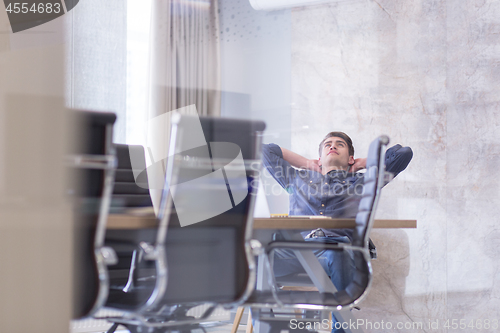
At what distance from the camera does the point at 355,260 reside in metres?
1.54

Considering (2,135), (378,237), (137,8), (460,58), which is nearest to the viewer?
(2,135)

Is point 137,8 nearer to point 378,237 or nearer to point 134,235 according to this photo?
point 134,235

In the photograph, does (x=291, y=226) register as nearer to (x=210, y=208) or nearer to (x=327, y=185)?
(x=210, y=208)

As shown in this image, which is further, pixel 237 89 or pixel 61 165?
pixel 237 89

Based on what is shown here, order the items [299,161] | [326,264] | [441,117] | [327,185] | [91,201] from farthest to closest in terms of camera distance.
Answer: [441,117]
[327,185]
[299,161]
[326,264]
[91,201]

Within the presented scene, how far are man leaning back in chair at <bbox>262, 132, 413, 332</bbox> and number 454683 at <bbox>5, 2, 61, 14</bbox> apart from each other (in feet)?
2.29

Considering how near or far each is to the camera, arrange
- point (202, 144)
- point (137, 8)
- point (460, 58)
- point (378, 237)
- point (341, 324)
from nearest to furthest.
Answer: point (137, 8)
point (202, 144)
point (341, 324)
point (460, 58)
point (378, 237)

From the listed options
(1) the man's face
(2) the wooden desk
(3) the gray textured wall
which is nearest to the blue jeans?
(2) the wooden desk

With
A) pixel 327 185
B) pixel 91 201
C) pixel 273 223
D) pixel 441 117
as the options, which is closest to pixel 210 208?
pixel 273 223

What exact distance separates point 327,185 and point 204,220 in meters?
1.28

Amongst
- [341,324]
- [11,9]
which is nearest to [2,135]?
[11,9]

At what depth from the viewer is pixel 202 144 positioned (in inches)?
46.7

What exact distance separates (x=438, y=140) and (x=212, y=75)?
186 centimetres

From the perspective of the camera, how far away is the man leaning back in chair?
1709 millimetres
